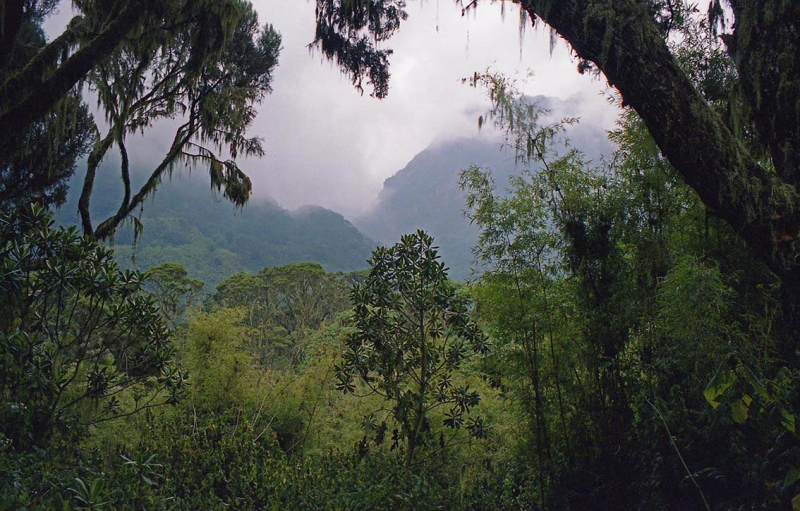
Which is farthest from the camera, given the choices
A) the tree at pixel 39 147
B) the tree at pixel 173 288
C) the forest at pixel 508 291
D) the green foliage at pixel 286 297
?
the green foliage at pixel 286 297

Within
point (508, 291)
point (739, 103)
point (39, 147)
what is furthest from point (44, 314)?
point (739, 103)

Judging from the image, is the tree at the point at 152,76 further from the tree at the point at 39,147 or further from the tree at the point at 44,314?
the tree at the point at 44,314

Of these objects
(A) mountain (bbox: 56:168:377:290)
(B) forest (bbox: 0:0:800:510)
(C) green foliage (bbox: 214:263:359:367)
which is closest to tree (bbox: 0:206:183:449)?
(B) forest (bbox: 0:0:800:510)

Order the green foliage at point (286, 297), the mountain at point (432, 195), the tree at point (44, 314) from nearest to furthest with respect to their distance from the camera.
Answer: the tree at point (44, 314)
the green foliage at point (286, 297)
the mountain at point (432, 195)

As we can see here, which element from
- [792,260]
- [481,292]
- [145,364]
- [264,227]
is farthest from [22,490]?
[264,227]

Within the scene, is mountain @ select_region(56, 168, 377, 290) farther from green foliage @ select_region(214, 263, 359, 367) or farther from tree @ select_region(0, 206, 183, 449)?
tree @ select_region(0, 206, 183, 449)

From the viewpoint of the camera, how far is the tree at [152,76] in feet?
14.5

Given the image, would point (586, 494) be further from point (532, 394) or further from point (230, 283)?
point (230, 283)

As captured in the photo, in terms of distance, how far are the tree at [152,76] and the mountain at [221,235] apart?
73.2 feet

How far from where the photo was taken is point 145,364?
3781mm

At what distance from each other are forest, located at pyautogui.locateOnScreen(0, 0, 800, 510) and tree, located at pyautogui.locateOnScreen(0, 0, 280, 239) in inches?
1.3

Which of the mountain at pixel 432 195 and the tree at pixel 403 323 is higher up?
the mountain at pixel 432 195

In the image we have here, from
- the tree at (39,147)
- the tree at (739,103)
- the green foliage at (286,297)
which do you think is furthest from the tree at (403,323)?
the green foliage at (286,297)

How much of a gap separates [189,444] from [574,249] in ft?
13.8
